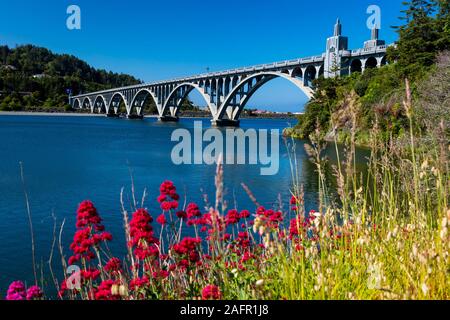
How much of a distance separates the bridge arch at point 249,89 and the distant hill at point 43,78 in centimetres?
6339

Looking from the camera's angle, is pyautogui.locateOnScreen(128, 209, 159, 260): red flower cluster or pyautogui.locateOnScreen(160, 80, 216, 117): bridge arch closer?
pyautogui.locateOnScreen(128, 209, 159, 260): red flower cluster

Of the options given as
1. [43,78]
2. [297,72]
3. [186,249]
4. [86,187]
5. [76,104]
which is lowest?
[86,187]

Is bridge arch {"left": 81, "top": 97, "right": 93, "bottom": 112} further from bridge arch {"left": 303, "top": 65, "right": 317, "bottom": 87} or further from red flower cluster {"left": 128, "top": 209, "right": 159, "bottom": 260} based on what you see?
red flower cluster {"left": 128, "top": 209, "right": 159, "bottom": 260}

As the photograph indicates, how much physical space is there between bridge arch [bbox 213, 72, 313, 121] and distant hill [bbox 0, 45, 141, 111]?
63.4m

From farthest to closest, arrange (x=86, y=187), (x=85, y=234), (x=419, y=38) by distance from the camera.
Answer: (x=419, y=38) → (x=86, y=187) → (x=85, y=234)

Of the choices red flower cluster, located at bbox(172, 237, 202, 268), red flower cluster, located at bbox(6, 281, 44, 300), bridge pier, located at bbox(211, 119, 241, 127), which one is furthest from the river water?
bridge pier, located at bbox(211, 119, 241, 127)

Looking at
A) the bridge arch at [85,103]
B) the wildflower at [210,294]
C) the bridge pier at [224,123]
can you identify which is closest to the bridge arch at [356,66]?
the bridge pier at [224,123]

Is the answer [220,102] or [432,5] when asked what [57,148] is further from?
[220,102]

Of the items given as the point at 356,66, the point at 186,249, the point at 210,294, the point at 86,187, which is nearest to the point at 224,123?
the point at 356,66

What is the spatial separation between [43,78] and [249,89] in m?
99.0

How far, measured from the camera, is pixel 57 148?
2759 centimetres

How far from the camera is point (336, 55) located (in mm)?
41406

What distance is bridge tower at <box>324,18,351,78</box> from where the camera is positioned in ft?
135

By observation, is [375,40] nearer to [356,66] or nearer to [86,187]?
[356,66]
